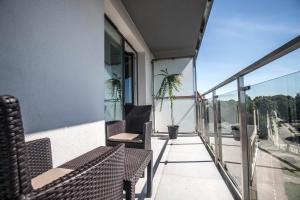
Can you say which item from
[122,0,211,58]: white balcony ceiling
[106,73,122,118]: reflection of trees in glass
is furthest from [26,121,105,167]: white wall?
[122,0,211,58]: white balcony ceiling

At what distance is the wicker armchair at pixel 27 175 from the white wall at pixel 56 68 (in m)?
0.93

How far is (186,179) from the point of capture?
7.77ft

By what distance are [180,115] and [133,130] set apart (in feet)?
11.7

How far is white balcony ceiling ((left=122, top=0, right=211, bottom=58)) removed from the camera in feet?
12.0

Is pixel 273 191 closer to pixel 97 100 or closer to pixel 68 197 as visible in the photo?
pixel 68 197

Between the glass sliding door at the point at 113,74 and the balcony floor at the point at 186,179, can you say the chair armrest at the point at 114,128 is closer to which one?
the glass sliding door at the point at 113,74

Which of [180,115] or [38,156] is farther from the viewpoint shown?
[180,115]

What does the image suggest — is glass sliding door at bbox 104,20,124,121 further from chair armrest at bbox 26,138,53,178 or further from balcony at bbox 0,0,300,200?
chair armrest at bbox 26,138,53,178

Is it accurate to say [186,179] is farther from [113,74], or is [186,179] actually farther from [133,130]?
[113,74]

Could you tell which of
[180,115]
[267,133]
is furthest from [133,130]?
[180,115]

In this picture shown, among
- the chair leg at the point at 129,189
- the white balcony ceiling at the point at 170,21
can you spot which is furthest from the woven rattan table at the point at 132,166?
the white balcony ceiling at the point at 170,21

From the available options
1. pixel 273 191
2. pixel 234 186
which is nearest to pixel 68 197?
pixel 273 191

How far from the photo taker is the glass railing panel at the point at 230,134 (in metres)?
1.93

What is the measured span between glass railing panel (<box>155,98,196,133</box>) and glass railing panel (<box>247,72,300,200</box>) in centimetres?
481
